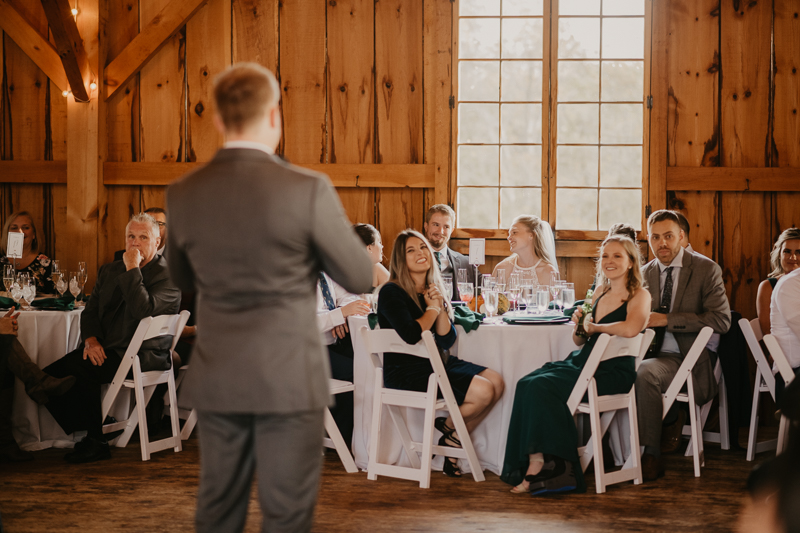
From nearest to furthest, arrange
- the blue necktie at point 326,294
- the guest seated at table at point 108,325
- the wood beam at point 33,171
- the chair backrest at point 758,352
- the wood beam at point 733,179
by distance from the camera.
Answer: the chair backrest at point 758,352, the guest seated at table at point 108,325, the blue necktie at point 326,294, the wood beam at point 733,179, the wood beam at point 33,171

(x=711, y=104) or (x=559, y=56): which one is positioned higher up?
(x=559, y=56)

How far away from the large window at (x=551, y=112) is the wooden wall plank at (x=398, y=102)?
0.34 m

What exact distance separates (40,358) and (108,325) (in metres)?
0.50

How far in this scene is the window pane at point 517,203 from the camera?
18.8 ft

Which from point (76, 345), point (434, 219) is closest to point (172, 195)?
point (76, 345)

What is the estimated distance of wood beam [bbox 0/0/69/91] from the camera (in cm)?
570

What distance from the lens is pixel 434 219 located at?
5297 millimetres

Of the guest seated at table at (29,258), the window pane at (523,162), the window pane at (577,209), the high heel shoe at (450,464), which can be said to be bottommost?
the high heel shoe at (450,464)

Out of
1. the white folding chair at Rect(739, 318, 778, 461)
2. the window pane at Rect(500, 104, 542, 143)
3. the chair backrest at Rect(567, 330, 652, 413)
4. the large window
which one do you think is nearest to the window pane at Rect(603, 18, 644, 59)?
the large window

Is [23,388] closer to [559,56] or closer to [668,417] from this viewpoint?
[668,417]

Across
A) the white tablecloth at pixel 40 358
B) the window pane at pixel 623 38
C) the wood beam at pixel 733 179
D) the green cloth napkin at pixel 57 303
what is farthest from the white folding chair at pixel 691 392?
the green cloth napkin at pixel 57 303

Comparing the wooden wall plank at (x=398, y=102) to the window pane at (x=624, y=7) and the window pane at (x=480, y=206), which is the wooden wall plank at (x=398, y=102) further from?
the window pane at (x=624, y=7)

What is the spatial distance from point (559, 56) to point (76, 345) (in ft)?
13.5

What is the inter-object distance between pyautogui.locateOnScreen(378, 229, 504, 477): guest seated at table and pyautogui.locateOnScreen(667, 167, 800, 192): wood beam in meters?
2.70
